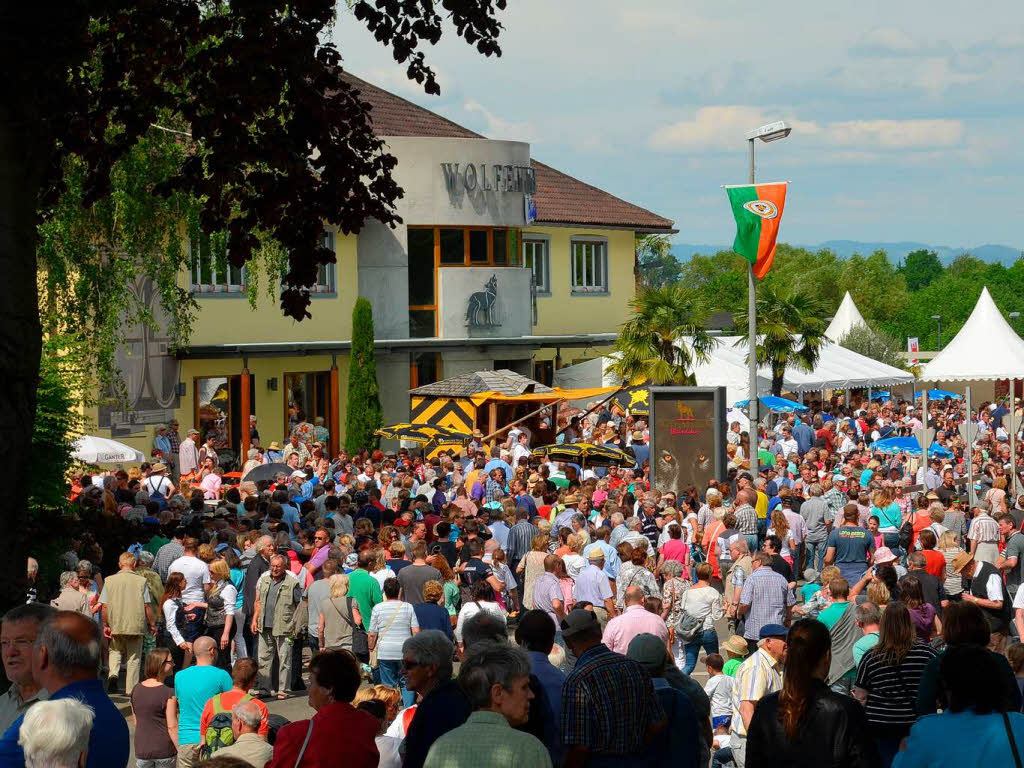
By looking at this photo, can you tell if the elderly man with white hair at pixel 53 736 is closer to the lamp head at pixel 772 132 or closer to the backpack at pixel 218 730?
the backpack at pixel 218 730

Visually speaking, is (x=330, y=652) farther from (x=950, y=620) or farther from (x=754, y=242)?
(x=754, y=242)

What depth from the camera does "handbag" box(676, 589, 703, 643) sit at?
42.5 feet

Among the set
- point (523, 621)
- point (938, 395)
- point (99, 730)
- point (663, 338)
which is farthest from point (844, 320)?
point (99, 730)

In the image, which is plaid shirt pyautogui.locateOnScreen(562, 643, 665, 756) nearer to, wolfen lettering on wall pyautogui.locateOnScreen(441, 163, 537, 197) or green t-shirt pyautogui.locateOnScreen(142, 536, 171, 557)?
green t-shirt pyautogui.locateOnScreen(142, 536, 171, 557)

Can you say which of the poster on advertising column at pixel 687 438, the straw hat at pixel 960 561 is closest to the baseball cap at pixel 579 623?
the straw hat at pixel 960 561

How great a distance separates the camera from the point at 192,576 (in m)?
13.3

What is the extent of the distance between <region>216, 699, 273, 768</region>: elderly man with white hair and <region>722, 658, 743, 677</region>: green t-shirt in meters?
3.73

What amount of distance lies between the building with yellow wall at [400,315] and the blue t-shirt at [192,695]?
20704mm

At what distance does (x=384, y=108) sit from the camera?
140 ft

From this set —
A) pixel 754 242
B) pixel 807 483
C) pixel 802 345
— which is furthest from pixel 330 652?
pixel 802 345

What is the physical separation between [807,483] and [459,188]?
17.5 metres

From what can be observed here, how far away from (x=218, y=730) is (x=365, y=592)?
13.5 feet

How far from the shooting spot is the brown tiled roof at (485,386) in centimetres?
3047

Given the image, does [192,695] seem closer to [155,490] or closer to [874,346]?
[155,490]
